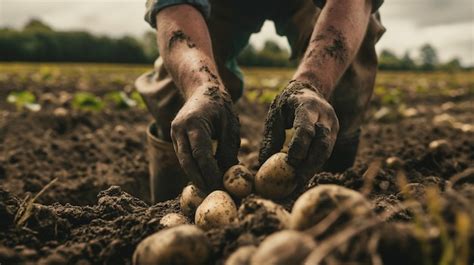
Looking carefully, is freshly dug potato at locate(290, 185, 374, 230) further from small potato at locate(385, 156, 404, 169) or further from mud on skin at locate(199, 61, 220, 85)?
small potato at locate(385, 156, 404, 169)

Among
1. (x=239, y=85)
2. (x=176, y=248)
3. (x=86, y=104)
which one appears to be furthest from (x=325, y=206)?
(x=86, y=104)

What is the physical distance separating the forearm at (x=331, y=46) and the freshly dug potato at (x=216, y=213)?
79 centimetres

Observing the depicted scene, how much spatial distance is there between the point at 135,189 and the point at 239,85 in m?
1.29

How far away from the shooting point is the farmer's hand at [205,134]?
212 centimetres

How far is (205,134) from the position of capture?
2121mm

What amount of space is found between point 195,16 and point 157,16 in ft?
0.90

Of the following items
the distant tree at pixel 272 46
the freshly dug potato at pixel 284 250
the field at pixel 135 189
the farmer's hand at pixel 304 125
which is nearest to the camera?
the freshly dug potato at pixel 284 250

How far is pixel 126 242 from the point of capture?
1.84 m

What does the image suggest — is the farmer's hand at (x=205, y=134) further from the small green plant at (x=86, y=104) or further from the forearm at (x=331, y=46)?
the small green plant at (x=86, y=104)

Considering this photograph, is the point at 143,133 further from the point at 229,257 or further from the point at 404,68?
the point at 404,68

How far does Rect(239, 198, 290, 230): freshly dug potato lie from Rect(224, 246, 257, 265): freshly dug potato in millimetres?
214

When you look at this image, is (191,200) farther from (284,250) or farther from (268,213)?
(284,250)

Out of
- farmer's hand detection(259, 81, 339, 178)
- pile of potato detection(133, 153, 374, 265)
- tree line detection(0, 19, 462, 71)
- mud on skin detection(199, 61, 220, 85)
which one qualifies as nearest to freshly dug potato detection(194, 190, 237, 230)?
pile of potato detection(133, 153, 374, 265)

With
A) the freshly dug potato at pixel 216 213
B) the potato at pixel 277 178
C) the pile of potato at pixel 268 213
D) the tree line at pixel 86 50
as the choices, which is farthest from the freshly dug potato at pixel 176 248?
the tree line at pixel 86 50
